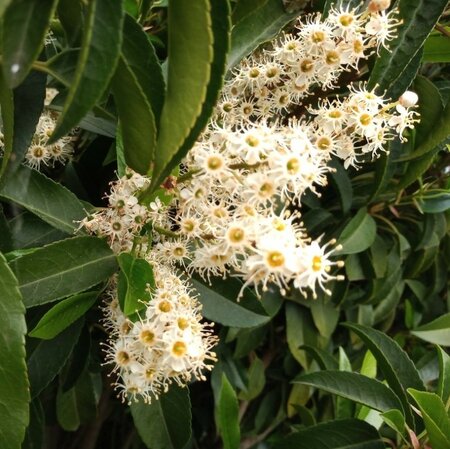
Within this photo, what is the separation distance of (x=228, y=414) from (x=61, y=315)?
1.17 ft

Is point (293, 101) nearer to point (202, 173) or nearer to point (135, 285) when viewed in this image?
point (202, 173)

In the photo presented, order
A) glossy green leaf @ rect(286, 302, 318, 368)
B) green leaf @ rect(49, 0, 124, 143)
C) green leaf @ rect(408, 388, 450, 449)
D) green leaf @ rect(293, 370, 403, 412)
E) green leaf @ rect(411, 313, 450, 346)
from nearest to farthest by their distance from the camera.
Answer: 1. green leaf @ rect(49, 0, 124, 143)
2. green leaf @ rect(408, 388, 450, 449)
3. green leaf @ rect(293, 370, 403, 412)
4. green leaf @ rect(411, 313, 450, 346)
5. glossy green leaf @ rect(286, 302, 318, 368)

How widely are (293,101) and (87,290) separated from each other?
0.37 meters

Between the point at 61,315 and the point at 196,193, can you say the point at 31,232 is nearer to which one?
the point at 61,315

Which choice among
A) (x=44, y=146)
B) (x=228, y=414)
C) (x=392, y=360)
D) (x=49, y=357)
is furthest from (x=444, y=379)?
(x=44, y=146)

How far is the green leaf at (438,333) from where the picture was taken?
1080mm

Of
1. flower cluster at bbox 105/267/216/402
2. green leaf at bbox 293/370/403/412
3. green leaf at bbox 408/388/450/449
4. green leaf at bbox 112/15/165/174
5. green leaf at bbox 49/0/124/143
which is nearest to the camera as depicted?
green leaf at bbox 49/0/124/143

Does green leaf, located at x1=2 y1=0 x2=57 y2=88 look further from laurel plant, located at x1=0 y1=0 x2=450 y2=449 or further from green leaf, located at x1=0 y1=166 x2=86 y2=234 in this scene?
green leaf, located at x1=0 y1=166 x2=86 y2=234

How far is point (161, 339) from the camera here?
65 centimetres

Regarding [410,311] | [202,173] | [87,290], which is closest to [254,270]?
[202,173]

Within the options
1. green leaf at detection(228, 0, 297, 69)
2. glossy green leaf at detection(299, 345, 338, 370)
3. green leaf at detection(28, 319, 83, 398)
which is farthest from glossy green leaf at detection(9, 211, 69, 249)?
glossy green leaf at detection(299, 345, 338, 370)

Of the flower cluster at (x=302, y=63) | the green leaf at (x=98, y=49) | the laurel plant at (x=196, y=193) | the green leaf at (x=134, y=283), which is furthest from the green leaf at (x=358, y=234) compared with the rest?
the green leaf at (x=98, y=49)

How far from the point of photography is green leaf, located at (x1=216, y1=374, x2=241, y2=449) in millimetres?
929

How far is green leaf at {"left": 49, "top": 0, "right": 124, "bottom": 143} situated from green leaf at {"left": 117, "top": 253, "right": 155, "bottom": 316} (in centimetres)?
26
